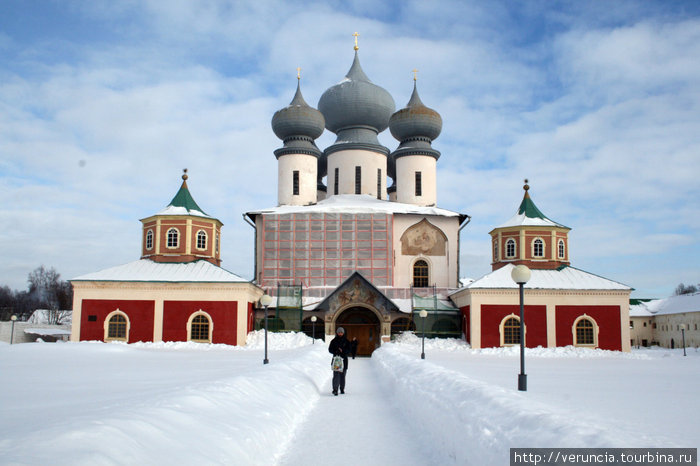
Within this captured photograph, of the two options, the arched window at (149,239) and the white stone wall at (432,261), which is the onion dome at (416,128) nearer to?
the white stone wall at (432,261)

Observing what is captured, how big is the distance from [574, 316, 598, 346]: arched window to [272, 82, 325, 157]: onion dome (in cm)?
2049

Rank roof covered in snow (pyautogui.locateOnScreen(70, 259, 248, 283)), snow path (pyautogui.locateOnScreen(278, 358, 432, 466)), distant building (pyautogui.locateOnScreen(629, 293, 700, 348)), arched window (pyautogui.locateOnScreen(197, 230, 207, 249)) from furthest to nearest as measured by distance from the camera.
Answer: distant building (pyautogui.locateOnScreen(629, 293, 700, 348))
arched window (pyautogui.locateOnScreen(197, 230, 207, 249))
roof covered in snow (pyautogui.locateOnScreen(70, 259, 248, 283))
snow path (pyautogui.locateOnScreen(278, 358, 432, 466))

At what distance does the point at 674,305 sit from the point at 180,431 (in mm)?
64665

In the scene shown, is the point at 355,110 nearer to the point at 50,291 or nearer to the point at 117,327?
the point at 117,327

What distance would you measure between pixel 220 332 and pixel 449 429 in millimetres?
25904

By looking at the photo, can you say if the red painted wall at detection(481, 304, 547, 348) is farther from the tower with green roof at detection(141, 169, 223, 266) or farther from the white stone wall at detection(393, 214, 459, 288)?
the tower with green roof at detection(141, 169, 223, 266)

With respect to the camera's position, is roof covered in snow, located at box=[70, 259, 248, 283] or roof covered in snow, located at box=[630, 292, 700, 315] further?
roof covered in snow, located at box=[630, 292, 700, 315]

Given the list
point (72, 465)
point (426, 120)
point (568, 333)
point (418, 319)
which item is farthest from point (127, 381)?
point (426, 120)

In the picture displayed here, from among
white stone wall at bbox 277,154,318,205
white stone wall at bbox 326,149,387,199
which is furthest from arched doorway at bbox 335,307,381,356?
white stone wall at bbox 326,149,387,199

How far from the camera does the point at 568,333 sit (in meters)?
33.7

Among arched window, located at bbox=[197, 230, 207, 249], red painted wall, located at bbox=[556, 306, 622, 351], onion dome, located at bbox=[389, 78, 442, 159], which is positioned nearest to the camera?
red painted wall, located at bbox=[556, 306, 622, 351]

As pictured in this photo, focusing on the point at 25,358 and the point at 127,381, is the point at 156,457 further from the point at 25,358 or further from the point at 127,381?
the point at 25,358

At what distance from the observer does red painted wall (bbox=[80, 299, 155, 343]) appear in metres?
32.2

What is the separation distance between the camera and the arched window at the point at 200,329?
32.3 metres
